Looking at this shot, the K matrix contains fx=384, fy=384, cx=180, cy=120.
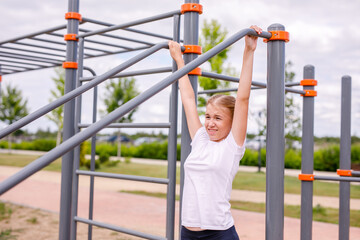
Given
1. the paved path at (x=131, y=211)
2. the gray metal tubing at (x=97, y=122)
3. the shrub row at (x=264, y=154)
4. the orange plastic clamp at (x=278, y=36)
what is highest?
the orange plastic clamp at (x=278, y=36)

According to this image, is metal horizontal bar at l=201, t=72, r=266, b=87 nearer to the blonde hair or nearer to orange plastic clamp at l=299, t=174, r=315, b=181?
the blonde hair

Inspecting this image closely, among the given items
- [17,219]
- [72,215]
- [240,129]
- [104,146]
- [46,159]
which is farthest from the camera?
[104,146]

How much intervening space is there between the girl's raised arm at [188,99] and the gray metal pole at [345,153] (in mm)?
1811

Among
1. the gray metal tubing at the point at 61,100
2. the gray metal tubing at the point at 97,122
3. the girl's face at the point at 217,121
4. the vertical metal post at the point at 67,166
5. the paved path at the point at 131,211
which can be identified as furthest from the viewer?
the paved path at the point at 131,211

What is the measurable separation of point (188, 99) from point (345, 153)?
1.92 metres

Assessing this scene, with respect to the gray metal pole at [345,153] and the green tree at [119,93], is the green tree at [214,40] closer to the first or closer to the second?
the green tree at [119,93]

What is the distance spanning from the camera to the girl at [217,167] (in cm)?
181

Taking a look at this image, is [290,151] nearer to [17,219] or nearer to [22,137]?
[17,219]

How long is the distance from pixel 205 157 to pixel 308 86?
1.83 m

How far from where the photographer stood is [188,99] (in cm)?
212

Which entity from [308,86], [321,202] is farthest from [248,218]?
[308,86]

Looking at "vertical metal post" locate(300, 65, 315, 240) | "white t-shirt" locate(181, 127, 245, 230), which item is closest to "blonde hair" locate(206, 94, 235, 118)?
"white t-shirt" locate(181, 127, 245, 230)

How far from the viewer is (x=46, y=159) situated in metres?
1.15

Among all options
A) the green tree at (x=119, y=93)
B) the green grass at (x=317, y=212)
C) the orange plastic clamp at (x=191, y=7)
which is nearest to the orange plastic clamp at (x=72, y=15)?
the orange plastic clamp at (x=191, y=7)
